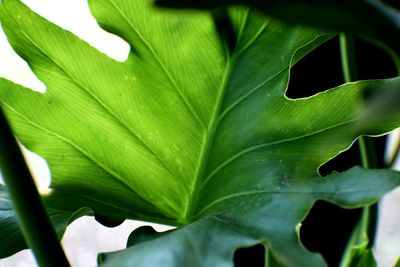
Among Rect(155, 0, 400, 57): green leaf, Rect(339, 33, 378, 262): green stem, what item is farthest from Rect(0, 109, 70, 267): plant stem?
Rect(339, 33, 378, 262): green stem

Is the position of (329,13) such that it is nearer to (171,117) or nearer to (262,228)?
(262,228)

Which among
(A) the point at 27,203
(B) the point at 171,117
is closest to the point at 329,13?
(A) the point at 27,203

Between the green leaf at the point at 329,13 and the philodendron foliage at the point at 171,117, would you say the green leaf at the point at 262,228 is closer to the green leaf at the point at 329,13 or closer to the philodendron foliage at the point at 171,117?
the philodendron foliage at the point at 171,117

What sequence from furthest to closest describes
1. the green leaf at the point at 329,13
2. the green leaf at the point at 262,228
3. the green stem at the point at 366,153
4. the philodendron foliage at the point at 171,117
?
the green stem at the point at 366,153, the philodendron foliage at the point at 171,117, the green leaf at the point at 262,228, the green leaf at the point at 329,13

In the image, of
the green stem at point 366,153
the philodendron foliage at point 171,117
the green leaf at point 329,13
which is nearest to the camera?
the green leaf at point 329,13

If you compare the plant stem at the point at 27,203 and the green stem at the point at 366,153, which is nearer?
the plant stem at the point at 27,203

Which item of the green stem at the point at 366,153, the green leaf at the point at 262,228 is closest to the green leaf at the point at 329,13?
the green leaf at the point at 262,228
